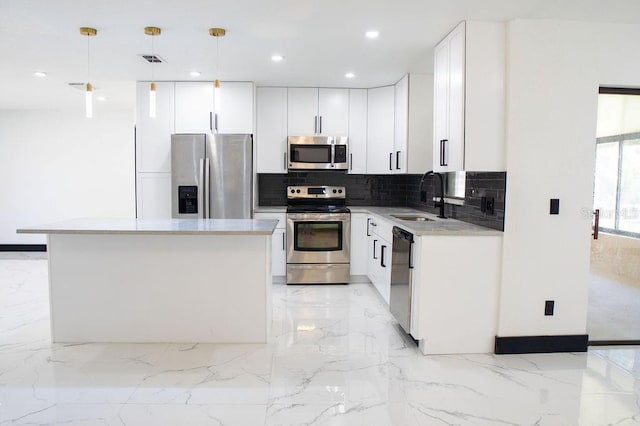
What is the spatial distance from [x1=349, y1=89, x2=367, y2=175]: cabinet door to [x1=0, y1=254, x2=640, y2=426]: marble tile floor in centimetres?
234

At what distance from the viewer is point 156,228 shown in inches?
122

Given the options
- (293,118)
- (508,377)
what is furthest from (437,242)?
(293,118)

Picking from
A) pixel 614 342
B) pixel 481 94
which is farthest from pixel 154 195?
pixel 614 342

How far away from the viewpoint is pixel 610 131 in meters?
3.30

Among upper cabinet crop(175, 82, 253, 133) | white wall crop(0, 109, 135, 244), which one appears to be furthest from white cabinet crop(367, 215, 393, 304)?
white wall crop(0, 109, 135, 244)

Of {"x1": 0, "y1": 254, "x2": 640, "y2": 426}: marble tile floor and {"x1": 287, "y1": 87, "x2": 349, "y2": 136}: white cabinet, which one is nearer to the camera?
{"x1": 0, "y1": 254, "x2": 640, "y2": 426}: marble tile floor

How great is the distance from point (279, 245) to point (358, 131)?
1710 millimetres

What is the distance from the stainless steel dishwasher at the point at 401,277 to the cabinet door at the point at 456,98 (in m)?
0.66

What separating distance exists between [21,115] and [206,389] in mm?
6757

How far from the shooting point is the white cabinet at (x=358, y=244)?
17.1 ft

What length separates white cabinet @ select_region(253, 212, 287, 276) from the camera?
5121mm

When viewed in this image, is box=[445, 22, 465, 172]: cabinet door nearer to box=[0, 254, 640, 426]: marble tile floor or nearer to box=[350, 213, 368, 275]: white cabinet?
box=[0, 254, 640, 426]: marble tile floor

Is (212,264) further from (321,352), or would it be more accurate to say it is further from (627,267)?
(627,267)

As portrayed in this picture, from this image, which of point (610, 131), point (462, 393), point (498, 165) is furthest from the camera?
point (610, 131)
